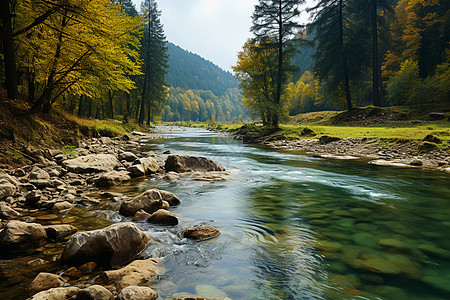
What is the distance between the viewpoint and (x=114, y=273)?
2807 mm

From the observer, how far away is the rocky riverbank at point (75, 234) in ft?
8.50

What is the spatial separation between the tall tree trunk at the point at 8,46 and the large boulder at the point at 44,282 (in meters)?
8.67

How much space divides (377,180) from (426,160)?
422 cm

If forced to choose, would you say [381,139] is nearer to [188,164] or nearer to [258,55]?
[188,164]

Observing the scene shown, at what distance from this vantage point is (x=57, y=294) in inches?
90.4

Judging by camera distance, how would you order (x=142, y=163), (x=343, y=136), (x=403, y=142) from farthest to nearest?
(x=343, y=136), (x=403, y=142), (x=142, y=163)

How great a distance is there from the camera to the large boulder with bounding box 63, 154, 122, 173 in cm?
795

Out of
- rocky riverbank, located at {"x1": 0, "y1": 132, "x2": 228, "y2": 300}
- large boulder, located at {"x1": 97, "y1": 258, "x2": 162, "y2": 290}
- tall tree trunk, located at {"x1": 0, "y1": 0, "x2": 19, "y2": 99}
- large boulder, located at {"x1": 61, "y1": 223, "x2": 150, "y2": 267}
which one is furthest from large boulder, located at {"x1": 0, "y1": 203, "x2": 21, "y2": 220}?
tall tree trunk, located at {"x1": 0, "y1": 0, "x2": 19, "y2": 99}

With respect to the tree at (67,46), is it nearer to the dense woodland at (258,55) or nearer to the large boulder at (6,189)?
the dense woodland at (258,55)

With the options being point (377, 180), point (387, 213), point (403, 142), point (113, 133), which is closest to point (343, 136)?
point (403, 142)

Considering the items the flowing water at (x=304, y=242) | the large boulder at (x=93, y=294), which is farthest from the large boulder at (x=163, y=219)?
the large boulder at (x=93, y=294)

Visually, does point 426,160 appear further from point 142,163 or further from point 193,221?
point 142,163

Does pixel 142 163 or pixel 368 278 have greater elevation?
pixel 142 163

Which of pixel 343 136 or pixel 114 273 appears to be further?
pixel 343 136
